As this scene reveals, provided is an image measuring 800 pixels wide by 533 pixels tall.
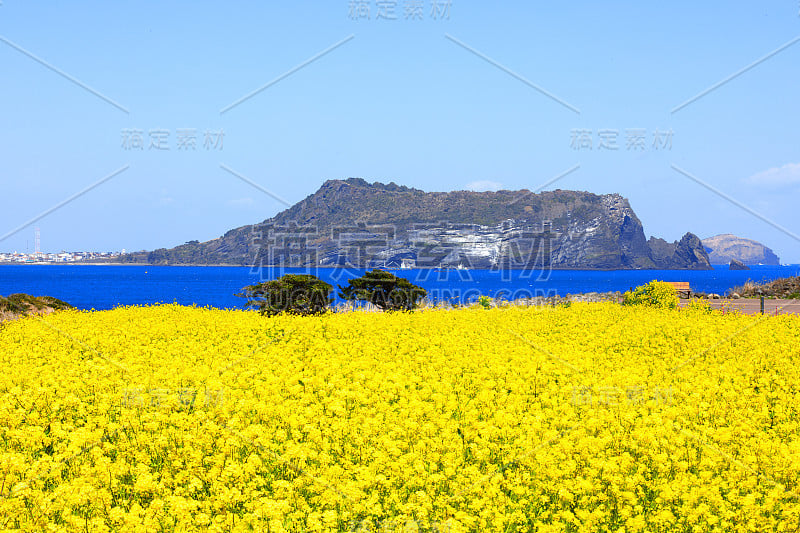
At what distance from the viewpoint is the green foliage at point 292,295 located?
23719mm

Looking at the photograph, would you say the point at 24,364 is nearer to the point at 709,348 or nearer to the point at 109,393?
the point at 109,393

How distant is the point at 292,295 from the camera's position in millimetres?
23984

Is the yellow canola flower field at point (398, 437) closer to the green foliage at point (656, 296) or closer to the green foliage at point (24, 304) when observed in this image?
the green foliage at point (656, 296)

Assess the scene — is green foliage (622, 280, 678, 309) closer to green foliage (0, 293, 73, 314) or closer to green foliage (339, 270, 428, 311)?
green foliage (339, 270, 428, 311)

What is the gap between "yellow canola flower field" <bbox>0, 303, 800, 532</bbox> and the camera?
19.6 feet

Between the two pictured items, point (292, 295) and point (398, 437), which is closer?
point (398, 437)

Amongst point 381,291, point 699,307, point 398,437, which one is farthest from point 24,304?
point 699,307

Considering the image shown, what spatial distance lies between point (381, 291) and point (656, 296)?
1115cm

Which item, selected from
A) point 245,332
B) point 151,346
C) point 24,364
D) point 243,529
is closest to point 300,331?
point 245,332

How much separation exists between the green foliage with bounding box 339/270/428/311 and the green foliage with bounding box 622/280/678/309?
30.2 ft

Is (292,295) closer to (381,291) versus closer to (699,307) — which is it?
(381,291)

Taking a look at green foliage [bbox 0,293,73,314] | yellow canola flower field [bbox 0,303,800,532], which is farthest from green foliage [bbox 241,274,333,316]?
yellow canola flower field [bbox 0,303,800,532]

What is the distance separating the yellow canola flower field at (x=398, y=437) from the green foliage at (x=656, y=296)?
391 inches

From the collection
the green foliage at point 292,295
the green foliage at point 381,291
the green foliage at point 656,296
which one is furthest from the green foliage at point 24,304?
the green foliage at point 656,296
